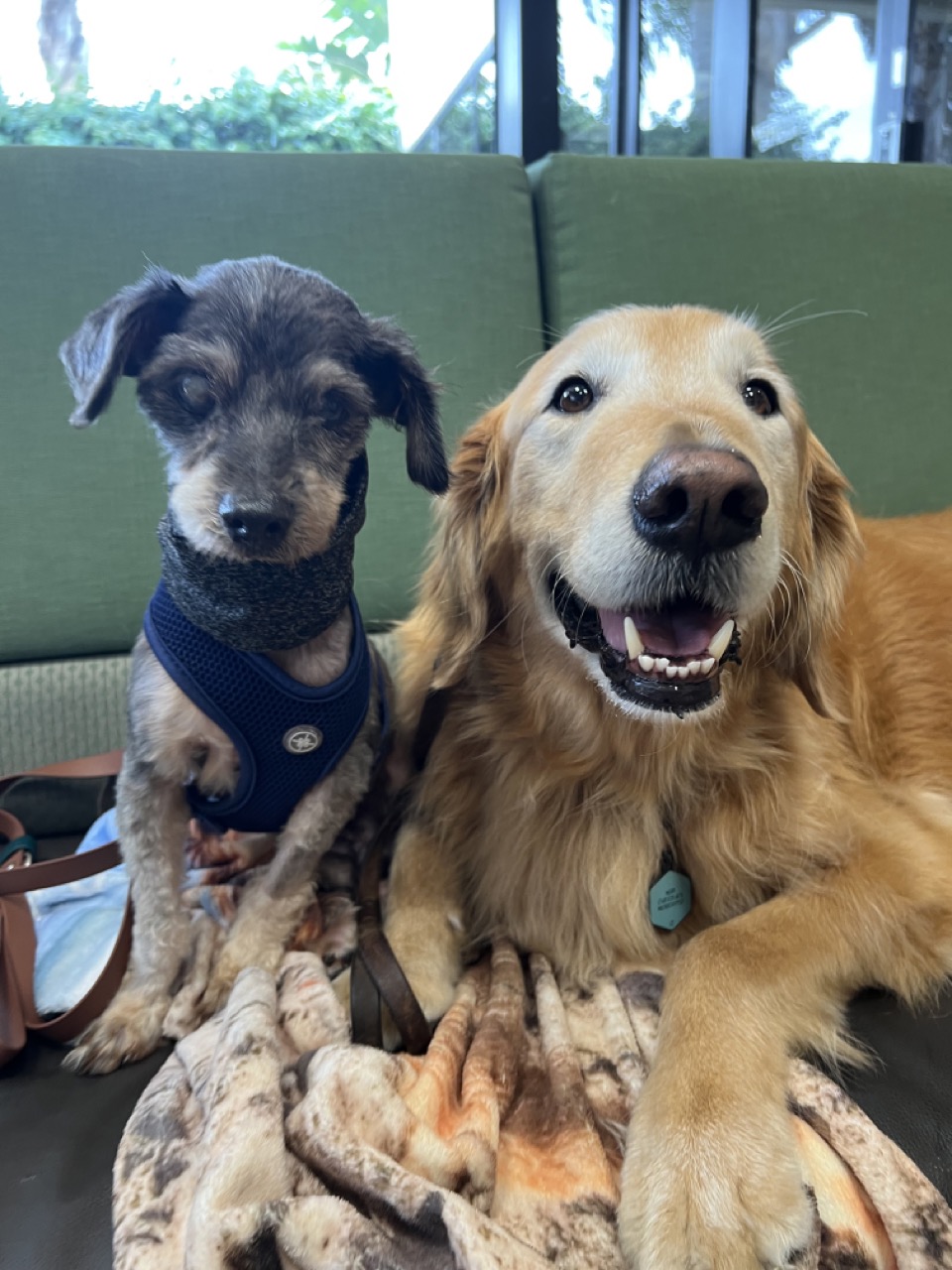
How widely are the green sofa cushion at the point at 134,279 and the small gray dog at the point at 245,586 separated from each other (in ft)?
1.68

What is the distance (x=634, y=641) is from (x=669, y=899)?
1.49 feet

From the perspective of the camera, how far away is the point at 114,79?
2.02 meters

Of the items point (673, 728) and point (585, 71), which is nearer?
point (673, 728)

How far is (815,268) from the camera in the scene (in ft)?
6.95

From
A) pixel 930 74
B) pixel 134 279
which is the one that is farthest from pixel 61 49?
pixel 930 74

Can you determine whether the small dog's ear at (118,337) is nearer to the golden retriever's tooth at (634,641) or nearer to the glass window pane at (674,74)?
the golden retriever's tooth at (634,641)

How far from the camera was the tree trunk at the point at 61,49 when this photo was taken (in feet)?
6.66

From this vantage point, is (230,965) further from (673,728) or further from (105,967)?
(673,728)

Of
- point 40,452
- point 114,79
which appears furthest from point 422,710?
point 114,79

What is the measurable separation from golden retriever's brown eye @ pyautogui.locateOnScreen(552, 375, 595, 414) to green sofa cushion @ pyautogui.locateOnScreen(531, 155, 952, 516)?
3.03 ft

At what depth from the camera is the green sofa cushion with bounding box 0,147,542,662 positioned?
5.50ft

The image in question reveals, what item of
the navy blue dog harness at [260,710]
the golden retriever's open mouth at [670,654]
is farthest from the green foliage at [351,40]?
the golden retriever's open mouth at [670,654]

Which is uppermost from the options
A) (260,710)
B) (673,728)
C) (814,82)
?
(814,82)

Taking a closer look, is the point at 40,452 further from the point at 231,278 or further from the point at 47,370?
the point at 231,278
